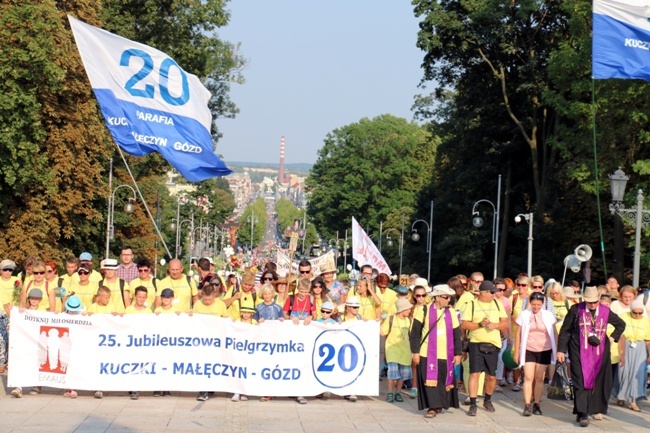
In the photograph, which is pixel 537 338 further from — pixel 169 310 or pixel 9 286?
pixel 9 286

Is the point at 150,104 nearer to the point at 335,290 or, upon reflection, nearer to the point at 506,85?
the point at 335,290

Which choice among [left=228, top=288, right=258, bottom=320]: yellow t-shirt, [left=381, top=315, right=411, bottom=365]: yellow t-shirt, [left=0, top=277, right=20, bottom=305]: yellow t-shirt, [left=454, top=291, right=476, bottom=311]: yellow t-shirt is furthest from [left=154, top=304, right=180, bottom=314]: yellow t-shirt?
[left=454, top=291, right=476, bottom=311]: yellow t-shirt

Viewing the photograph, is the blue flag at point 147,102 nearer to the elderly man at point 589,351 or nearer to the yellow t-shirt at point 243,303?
the yellow t-shirt at point 243,303

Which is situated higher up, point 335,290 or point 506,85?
point 506,85

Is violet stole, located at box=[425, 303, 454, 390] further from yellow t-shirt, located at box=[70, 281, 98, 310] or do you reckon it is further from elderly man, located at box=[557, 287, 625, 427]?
yellow t-shirt, located at box=[70, 281, 98, 310]

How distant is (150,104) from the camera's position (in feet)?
57.6

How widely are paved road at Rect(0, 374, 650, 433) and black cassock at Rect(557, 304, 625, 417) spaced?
22cm

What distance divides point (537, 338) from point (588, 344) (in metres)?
0.67

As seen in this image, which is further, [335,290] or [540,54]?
[540,54]

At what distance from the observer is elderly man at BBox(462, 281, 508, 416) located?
15.5 metres

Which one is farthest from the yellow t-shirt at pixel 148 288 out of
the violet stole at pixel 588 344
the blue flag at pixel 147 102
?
the violet stole at pixel 588 344

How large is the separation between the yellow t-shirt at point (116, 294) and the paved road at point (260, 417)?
3.87 feet

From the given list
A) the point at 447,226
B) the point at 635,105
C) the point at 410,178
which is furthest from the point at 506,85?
the point at 410,178

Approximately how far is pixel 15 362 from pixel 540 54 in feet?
118
